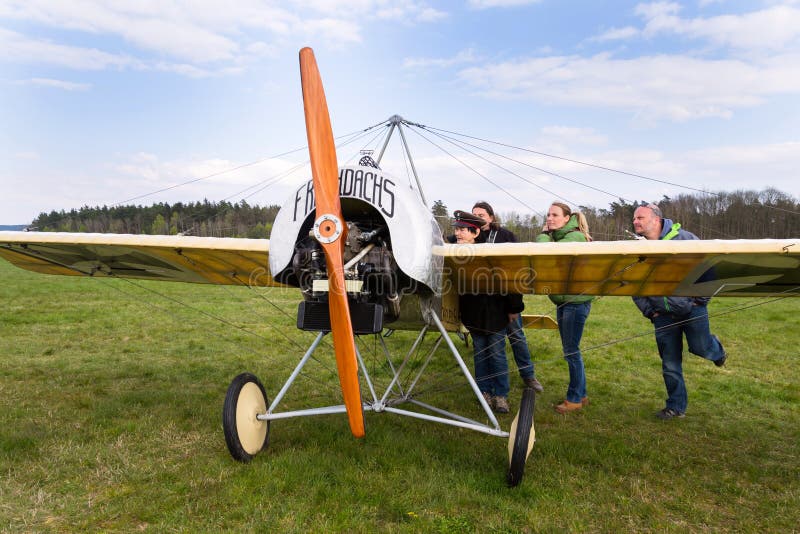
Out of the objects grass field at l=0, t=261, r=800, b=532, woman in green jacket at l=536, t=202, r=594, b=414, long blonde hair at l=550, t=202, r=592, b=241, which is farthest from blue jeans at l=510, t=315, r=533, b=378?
long blonde hair at l=550, t=202, r=592, b=241

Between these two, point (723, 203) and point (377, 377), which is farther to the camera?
point (723, 203)

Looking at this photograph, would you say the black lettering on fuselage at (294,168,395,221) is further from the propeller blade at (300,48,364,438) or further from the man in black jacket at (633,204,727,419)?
the man in black jacket at (633,204,727,419)

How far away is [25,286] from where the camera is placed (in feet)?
54.1

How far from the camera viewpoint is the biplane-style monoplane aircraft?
334 cm

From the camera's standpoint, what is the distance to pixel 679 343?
17.9 ft

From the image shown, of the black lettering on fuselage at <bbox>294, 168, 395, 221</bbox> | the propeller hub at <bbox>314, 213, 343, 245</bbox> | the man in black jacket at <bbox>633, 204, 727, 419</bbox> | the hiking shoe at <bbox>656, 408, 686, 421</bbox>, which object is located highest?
the black lettering on fuselage at <bbox>294, 168, 395, 221</bbox>

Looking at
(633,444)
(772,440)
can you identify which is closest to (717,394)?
(772,440)

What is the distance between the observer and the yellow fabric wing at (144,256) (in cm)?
473

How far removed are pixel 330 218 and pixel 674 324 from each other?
3.77 metres

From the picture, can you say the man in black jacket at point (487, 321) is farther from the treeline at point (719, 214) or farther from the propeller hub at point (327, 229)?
the treeline at point (719, 214)

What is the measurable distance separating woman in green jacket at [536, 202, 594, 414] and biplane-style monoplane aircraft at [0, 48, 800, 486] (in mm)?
775

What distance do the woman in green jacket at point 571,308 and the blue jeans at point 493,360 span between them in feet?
2.22

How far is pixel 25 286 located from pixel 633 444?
1841 centimetres

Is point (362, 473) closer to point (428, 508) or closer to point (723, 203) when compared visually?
point (428, 508)
